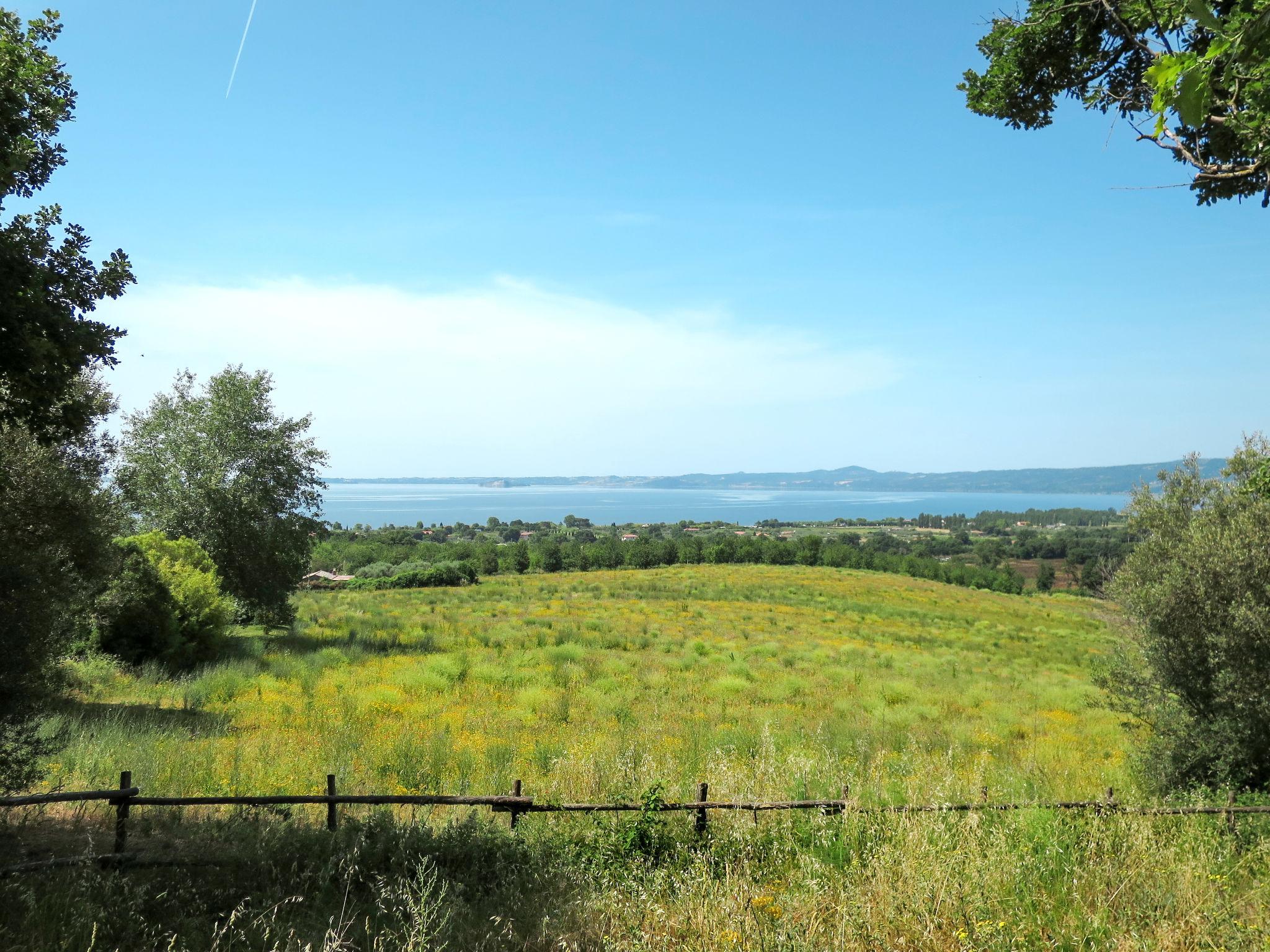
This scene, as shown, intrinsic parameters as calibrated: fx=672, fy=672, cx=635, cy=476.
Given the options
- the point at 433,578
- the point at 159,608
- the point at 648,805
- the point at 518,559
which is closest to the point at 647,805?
the point at 648,805

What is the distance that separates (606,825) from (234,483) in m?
22.5

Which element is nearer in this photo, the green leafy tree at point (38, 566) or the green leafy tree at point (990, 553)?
the green leafy tree at point (38, 566)

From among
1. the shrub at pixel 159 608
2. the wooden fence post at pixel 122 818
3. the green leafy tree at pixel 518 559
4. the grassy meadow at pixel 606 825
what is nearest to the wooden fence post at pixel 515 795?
the grassy meadow at pixel 606 825

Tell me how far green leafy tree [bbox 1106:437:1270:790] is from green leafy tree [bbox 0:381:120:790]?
14.6 metres

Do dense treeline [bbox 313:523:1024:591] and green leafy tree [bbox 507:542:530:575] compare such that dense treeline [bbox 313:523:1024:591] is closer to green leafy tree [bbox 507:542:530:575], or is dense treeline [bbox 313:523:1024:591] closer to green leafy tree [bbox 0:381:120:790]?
green leafy tree [bbox 507:542:530:575]

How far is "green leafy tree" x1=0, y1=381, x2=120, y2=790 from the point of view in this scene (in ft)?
25.2

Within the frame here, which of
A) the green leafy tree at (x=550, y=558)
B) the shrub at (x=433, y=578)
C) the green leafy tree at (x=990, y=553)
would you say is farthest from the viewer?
the green leafy tree at (x=990, y=553)

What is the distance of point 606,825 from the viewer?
7.06 metres

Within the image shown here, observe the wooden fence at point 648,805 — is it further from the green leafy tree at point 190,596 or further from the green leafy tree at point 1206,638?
the green leafy tree at point 190,596

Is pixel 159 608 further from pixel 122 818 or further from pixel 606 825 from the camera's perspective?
pixel 606 825

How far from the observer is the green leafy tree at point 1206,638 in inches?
376

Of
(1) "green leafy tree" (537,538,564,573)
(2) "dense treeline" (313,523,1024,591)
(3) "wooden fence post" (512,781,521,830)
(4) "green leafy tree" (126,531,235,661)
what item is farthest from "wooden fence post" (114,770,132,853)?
(1) "green leafy tree" (537,538,564,573)

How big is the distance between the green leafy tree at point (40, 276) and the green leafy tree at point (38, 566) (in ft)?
2.11

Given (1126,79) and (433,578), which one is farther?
(433,578)
